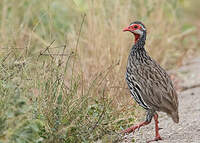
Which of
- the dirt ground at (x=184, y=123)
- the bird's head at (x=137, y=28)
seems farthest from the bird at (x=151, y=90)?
the bird's head at (x=137, y=28)

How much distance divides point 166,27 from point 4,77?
569cm

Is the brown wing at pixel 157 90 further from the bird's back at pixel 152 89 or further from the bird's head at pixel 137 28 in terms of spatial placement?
the bird's head at pixel 137 28

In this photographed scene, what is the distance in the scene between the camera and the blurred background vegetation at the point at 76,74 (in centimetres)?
425

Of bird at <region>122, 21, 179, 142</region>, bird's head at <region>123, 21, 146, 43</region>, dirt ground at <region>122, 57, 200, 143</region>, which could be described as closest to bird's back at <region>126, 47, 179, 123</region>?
bird at <region>122, 21, 179, 142</region>

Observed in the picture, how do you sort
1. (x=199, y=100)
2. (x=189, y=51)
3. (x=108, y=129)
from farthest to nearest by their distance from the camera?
1. (x=189, y=51)
2. (x=199, y=100)
3. (x=108, y=129)

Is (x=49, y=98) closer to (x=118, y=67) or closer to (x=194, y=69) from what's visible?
(x=118, y=67)

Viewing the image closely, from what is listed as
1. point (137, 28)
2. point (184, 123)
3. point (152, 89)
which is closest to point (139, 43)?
point (137, 28)

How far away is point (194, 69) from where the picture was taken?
372 inches

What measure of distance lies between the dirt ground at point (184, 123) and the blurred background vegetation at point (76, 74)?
0.78ft

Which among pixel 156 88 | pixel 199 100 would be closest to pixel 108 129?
pixel 156 88

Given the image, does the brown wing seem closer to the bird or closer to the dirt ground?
the bird

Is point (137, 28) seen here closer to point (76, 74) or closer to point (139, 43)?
point (139, 43)

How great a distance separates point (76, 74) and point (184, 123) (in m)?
1.50

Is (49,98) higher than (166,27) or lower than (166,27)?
lower
